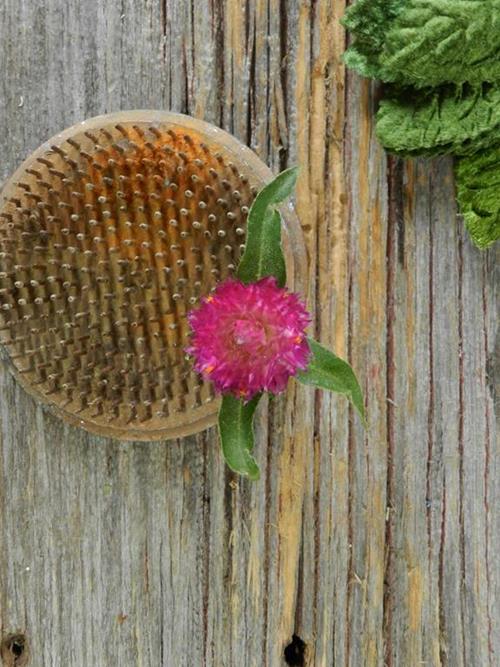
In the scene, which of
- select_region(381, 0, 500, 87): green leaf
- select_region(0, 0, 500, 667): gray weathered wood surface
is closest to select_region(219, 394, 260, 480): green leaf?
select_region(0, 0, 500, 667): gray weathered wood surface

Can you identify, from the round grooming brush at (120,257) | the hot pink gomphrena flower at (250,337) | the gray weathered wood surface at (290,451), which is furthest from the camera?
the gray weathered wood surface at (290,451)

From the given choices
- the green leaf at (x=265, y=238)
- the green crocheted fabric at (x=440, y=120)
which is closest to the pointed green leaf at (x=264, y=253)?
the green leaf at (x=265, y=238)

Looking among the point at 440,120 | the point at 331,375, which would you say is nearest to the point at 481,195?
the point at 440,120

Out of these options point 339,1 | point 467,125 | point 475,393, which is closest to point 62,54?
point 339,1

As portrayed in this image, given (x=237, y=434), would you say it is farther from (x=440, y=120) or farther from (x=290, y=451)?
(x=440, y=120)

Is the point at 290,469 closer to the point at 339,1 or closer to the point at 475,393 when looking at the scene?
the point at 475,393

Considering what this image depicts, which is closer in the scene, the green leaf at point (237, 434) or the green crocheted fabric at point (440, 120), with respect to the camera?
the green leaf at point (237, 434)

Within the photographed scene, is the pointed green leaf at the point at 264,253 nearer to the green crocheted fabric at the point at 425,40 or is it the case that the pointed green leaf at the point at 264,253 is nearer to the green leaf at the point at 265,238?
the green leaf at the point at 265,238
